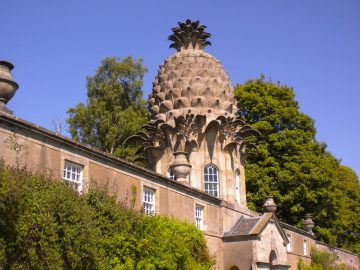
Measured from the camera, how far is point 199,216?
2498cm

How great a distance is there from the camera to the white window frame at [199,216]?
80.9ft

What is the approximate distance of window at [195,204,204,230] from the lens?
24.7 metres

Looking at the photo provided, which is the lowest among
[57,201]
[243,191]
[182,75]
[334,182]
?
[57,201]

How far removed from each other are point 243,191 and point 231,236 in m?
7.13

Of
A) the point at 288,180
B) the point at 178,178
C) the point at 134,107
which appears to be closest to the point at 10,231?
the point at 178,178

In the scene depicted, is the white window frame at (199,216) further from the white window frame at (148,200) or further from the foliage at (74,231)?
the foliage at (74,231)

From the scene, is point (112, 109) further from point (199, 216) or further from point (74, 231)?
point (74, 231)

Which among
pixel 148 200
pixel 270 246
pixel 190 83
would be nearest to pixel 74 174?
pixel 148 200

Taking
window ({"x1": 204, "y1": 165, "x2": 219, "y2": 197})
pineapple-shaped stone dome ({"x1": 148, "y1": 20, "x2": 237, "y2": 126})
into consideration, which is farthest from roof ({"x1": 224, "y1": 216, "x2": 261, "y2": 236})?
pineapple-shaped stone dome ({"x1": 148, "y1": 20, "x2": 237, "y2": 126})

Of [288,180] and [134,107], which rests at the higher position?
[134,107]

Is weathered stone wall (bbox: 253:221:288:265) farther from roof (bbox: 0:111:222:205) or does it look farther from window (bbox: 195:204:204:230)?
roof (bbox: 0:111:222:205)

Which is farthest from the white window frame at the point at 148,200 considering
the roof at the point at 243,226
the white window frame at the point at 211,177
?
the white window frame at the point at 211,177

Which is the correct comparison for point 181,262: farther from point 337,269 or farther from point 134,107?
point 134,107

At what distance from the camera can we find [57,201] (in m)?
15.4
